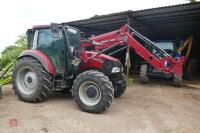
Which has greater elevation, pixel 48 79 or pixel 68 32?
pixel 68 32

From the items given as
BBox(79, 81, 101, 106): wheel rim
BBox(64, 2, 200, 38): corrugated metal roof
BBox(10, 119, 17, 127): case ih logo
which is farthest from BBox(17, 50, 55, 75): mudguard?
BBox(64, 2, 200, 38): corrugated metal roof

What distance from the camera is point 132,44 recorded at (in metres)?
6.98

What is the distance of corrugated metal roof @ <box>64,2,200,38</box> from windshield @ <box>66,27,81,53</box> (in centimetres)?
420

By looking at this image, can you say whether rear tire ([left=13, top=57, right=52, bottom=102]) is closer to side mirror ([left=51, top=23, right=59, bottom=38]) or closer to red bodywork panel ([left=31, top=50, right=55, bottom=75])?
red bodywork panel ([left=31, top=50, right=55, bottom=75])

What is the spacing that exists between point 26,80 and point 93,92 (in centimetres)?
210

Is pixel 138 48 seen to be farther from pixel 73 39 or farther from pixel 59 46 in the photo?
pixel 59 46

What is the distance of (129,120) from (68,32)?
9.25 feet

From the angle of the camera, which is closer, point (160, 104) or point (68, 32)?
point (68, 32)

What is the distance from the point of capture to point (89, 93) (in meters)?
Answer: 5.62

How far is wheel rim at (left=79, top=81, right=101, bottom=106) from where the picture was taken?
18.1ft

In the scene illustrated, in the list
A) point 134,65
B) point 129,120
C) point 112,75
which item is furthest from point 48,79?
point 134,65

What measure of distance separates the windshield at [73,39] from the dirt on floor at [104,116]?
1.48 meters

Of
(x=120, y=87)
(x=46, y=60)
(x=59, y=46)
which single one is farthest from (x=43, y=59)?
(x=120, y=87)

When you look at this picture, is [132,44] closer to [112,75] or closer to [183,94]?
[112,75]
